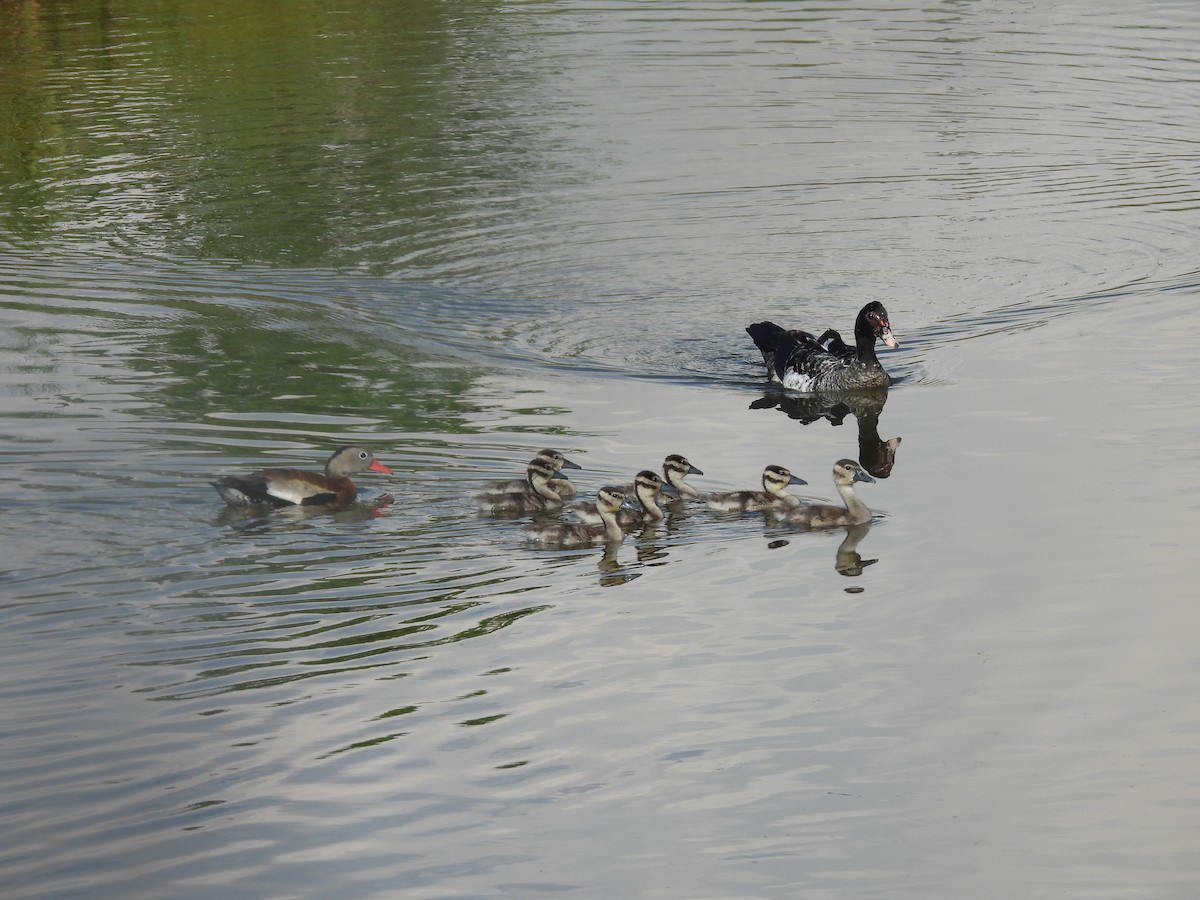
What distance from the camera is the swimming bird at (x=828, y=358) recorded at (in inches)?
583

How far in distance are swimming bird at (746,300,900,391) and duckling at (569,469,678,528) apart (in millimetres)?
3930

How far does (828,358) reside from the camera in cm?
1490

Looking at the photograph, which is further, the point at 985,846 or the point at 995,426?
the point at 995,426

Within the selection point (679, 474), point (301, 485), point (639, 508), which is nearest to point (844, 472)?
point (679, 474)

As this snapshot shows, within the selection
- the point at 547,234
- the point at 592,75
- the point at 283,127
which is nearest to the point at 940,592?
the point at 547,234

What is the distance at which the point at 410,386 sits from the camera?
46.5ft

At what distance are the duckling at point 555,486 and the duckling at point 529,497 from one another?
0.02 meters

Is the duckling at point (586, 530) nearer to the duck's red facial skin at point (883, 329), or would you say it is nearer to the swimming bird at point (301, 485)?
the swimming bird at point (301, 485)

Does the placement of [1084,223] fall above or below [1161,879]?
above

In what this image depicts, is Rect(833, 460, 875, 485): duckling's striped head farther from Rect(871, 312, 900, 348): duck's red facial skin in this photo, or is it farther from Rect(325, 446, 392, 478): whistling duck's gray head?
Rect(871, 312, 900, 348): duck's red facial skin

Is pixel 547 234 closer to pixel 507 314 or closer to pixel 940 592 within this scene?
pixel 507 314

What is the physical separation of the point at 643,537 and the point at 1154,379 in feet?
17.5

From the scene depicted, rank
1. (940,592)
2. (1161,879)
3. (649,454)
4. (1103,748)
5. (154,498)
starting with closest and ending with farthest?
(1161,879) → (1103,748) → (940,592) → (154,498) → (649,454)

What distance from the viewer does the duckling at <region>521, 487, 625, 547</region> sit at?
1065cm
